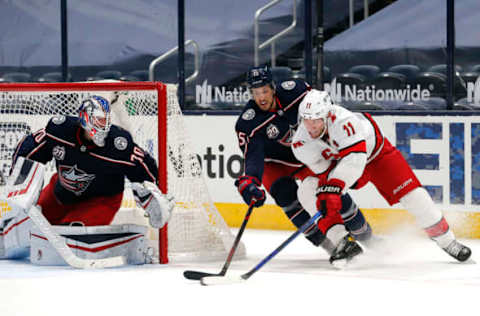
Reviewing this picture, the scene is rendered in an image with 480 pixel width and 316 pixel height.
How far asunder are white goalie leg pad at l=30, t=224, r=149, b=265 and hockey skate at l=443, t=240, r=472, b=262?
152 cm

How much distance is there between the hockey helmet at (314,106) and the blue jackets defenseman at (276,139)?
0.31 m

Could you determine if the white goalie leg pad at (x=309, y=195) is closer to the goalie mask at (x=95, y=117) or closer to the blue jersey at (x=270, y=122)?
the blue jersey at (x=270, y=122)

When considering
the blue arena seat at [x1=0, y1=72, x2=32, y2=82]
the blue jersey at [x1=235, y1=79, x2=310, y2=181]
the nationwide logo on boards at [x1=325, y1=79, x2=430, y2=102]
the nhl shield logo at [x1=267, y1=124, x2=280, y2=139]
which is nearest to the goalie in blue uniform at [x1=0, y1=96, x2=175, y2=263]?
the blue jersey at [x1=235, y1=79, x2=310, y2=181]

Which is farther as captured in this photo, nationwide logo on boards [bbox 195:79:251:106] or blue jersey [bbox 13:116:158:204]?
nationwide logo on boards [bbox 195:79:251:106]

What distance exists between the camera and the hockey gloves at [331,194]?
449 centimetres

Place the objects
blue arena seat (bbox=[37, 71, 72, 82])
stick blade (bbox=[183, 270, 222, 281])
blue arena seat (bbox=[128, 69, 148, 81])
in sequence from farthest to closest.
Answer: blue arena seat (bbox=[37, 71, 72, 82]), blue arena seat (bbox=[128, 69, 148, 81]), stick blade (bbox=[183, 270, 222, 281])

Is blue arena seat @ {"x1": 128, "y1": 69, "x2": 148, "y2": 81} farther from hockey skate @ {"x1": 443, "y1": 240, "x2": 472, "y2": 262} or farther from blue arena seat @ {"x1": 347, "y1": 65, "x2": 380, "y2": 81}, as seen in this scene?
hockey skate @ {"x1": 443, "y1": 240, "x2": 472, "y2": 262}

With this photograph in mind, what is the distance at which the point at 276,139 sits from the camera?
504 cm

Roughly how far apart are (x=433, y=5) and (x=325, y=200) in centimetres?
248

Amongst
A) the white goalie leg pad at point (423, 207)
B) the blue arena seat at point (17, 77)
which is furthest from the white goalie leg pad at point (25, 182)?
the blue arena seat at point (17, 77)

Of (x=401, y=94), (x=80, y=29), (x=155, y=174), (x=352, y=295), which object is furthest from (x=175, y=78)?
(x=352, y=295)

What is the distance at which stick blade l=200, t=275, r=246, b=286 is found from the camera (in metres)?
4.34

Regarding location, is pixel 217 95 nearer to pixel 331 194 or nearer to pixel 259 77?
pixel 259 77

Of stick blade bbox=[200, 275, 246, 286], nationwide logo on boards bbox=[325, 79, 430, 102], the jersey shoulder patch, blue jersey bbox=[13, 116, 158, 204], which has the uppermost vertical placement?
nationwide logo on boards bbox=[325, 79, 430, 102]
